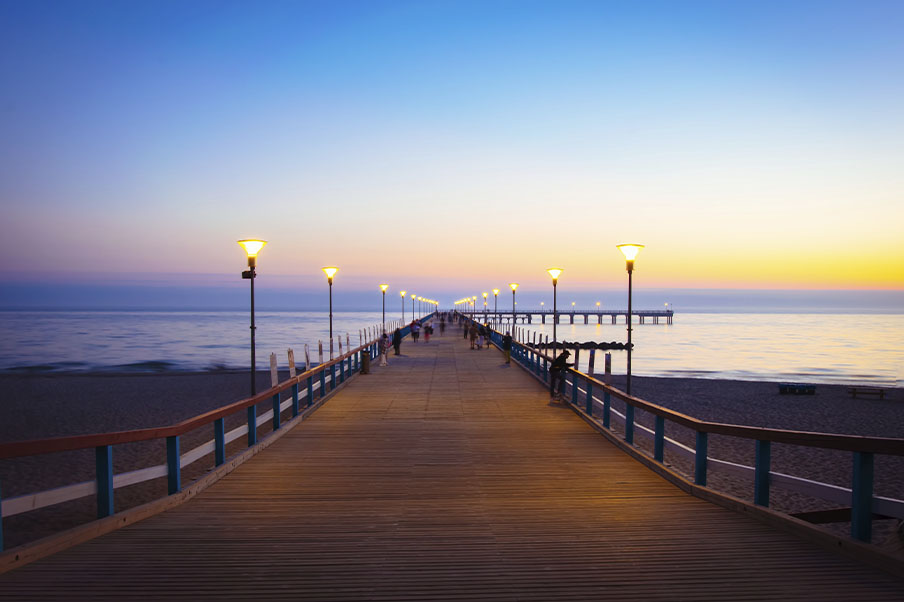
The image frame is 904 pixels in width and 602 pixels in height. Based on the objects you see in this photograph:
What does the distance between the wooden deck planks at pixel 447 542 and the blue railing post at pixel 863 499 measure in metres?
0.31

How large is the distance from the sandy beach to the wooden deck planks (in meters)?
5.00

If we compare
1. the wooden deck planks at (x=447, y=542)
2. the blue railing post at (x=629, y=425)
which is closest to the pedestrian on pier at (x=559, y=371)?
the blue railing post at (x=629, y=425)

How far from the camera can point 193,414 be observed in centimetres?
2261

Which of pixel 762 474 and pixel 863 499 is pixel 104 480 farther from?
pixel 863 499

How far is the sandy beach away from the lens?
39.3ft

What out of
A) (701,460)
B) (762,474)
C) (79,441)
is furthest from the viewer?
(701,460)

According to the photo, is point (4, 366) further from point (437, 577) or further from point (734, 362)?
point (734, 362)

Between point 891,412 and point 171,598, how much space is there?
2948cm

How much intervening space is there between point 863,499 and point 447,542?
321cm

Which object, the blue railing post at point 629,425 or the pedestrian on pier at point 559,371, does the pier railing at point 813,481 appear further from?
the pedestrian on pier at point 559,371

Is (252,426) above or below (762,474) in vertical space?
below

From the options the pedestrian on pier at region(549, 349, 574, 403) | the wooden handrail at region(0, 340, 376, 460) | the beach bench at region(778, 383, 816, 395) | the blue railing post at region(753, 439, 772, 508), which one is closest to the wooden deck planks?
the blue railing post at region(753, 439, 772, 508)

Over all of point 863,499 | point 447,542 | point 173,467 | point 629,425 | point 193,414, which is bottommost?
point 193,414

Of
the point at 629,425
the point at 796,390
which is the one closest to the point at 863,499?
the point at 629,425
